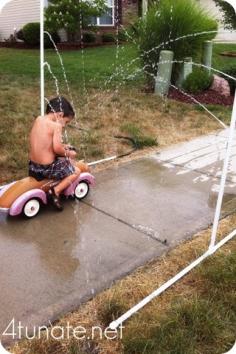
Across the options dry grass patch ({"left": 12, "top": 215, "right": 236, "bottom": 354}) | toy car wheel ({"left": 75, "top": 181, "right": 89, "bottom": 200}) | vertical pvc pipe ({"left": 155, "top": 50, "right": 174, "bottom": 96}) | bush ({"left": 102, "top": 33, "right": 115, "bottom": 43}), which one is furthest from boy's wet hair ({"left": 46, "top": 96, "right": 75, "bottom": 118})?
bush ({"left": 102, "top": 33, "right": 115, "bottom": 43})

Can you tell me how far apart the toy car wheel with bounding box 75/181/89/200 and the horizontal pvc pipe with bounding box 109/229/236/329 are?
4.52 feet

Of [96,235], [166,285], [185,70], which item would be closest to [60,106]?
[96,235]

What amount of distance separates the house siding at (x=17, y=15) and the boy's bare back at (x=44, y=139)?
1644 cm

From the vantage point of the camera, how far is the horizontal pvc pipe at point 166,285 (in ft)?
8.06

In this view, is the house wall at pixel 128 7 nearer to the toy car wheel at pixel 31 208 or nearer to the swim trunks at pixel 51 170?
the swim trunks at pixel 51 170

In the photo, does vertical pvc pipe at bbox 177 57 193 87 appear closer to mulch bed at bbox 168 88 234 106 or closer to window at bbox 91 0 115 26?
mulch bed at bbox 168 88 234 106

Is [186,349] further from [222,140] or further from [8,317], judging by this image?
[222,140]

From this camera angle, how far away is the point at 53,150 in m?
3.67

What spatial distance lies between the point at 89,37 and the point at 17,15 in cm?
431

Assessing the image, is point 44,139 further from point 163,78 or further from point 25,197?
point 163,78

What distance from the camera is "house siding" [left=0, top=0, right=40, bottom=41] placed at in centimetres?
1861

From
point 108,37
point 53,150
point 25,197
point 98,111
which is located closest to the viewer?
point 25,197

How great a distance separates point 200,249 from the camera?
324 cm

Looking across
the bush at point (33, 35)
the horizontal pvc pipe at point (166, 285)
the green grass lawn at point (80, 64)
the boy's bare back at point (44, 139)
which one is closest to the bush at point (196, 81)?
the green grass lawn at point (80, 64)
